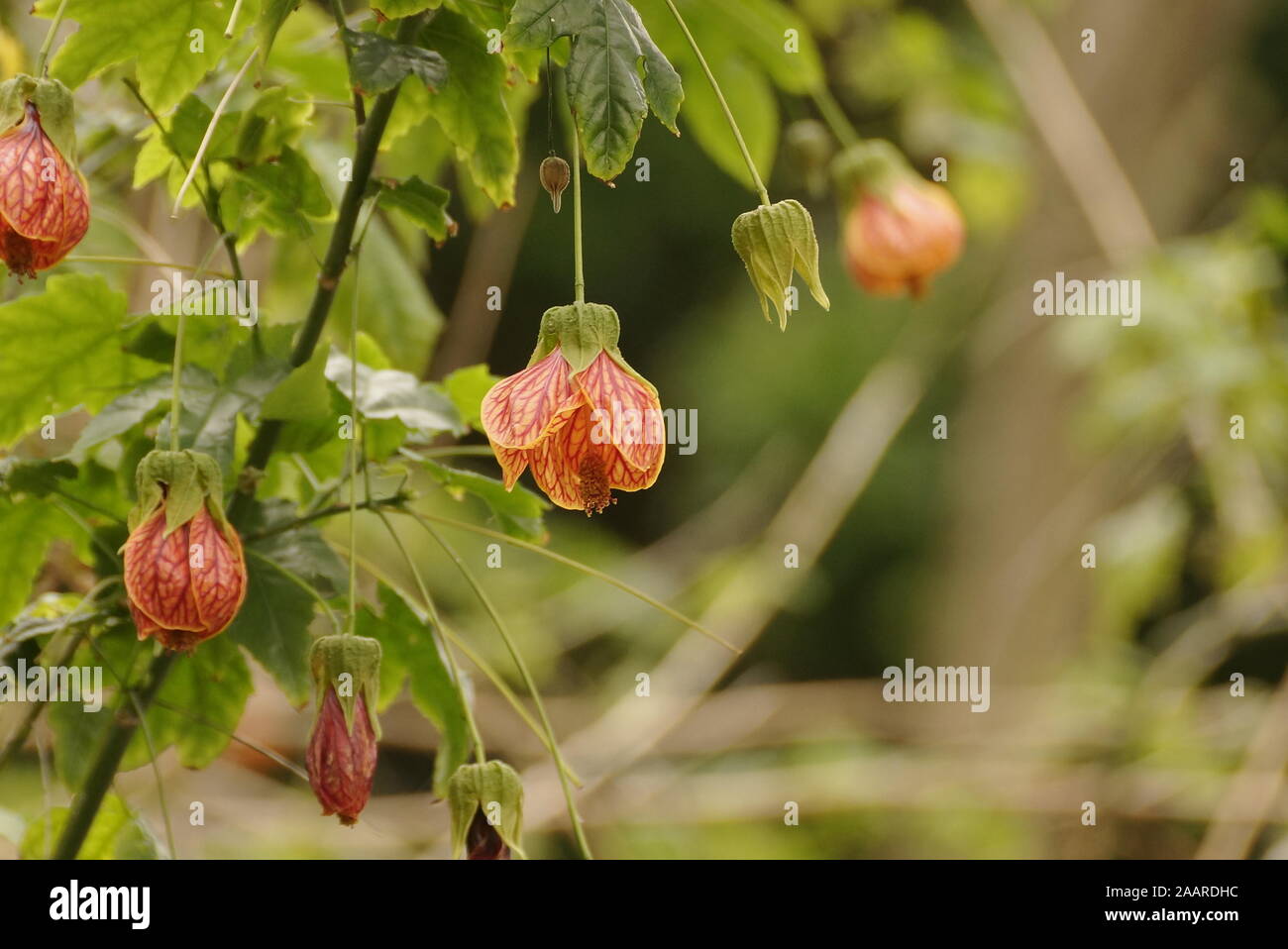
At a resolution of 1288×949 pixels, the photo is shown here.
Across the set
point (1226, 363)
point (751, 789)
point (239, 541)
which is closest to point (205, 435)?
point (239, 541)

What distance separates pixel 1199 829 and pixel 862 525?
3.32 meters

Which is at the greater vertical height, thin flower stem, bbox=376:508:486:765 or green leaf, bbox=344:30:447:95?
green leaf, bbox=344:30:447:95

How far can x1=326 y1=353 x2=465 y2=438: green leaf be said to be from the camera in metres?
0.57

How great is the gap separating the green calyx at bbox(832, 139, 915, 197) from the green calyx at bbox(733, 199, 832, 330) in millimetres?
685

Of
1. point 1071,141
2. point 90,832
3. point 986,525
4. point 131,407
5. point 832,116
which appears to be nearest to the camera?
point 131,407

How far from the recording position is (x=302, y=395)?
50cm

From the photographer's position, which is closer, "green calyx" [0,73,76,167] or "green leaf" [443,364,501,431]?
"green calyx" [0,73,76,167]

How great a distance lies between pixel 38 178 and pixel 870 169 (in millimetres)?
857

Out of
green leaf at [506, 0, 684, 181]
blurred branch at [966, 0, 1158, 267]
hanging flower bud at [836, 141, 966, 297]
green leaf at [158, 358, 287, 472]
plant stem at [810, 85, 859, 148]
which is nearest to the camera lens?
green leaf at [506, 0, 684, 181]

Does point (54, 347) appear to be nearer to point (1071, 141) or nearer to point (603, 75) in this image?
point (603, 75)

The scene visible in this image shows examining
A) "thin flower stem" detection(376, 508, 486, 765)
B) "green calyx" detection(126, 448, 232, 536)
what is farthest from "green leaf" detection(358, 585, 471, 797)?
"green calyx" detection(126, 448, 232, 536)

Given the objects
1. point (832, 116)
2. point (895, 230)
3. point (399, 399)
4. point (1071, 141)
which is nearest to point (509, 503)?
point (399, 399)

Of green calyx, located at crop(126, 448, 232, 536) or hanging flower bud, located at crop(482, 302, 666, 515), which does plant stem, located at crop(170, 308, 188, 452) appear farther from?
hanging flower bud, located at crop(482, 302, 666, 515)

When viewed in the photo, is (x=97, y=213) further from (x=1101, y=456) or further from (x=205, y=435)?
(x=1101, y=456)
